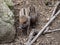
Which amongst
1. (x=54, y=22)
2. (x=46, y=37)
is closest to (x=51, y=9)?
(x=54, y=22)

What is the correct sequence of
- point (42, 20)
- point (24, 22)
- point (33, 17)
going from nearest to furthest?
point (24, 22) → point (33, 17) → point (42, 20)

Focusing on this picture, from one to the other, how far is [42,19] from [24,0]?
4.24ft

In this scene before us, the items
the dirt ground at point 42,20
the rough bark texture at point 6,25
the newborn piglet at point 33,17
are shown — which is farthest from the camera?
the newborn piglet at point 33,17

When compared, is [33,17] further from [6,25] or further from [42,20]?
[6,25]

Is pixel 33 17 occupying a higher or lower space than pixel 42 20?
higher

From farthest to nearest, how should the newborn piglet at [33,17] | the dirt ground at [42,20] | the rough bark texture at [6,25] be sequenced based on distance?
1. the newborn piglet at [33,17]
2. the rough bark texture at [6,25]
3. the dirt ground at [42,20]

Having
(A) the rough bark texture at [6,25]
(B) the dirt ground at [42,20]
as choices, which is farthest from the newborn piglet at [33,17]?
(A) the rough bark texture at [6,25]

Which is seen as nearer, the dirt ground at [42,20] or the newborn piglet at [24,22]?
the dirt ground at [42,20]

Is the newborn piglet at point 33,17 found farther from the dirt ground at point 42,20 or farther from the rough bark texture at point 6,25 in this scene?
the rough bark texture at point 6,25

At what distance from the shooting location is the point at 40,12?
7031 mm

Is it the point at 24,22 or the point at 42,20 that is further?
the point at 42,20

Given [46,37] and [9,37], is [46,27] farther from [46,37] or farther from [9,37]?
[9,37]

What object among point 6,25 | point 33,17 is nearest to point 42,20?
point 33,17

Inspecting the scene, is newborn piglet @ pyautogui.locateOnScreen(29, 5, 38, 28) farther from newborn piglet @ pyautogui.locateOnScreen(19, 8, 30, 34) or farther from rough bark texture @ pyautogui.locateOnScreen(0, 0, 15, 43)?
rough bark texture @ pyautogui.locateOnScreen(0, 0, 15, 43)
